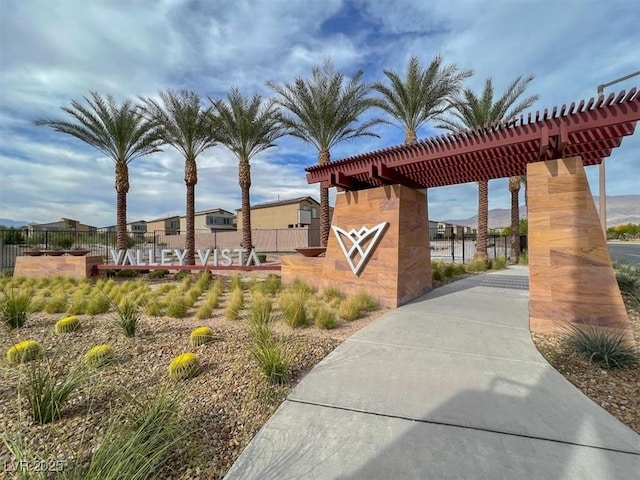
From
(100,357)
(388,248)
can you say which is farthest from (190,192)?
(100,357)

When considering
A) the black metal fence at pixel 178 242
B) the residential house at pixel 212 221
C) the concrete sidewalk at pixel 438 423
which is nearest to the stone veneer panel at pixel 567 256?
the concrete sidewalk at pixel 438 423

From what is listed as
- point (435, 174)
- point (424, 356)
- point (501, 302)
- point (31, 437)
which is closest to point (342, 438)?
point (424, 356)

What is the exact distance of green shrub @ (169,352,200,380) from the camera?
12.6 feet

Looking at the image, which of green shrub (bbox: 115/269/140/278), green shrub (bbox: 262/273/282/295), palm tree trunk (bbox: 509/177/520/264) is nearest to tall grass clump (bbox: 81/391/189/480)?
green shrub (bbox: 262/273/282/295)

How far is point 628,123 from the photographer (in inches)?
202

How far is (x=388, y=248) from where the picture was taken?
7.77 metres

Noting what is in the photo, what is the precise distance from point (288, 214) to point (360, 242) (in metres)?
30.9

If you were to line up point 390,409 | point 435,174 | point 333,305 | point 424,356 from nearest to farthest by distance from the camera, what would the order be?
1. point 390,409
2. point 424,356
3. point 333,305
4. point 435,174

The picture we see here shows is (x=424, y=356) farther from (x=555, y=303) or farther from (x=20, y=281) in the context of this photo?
(x=20, y=281)

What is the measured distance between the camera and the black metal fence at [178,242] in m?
18.4

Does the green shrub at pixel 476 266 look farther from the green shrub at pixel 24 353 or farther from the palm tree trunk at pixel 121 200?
the palm tree trunk at pixel 121 200

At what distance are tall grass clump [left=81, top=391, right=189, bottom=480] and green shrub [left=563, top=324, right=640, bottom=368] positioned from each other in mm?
5237

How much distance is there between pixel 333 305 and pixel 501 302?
14.0 ft

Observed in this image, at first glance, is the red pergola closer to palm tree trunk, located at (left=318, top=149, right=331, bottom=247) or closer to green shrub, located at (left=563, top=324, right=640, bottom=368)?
green shrub, located at (left=563, top=324, right=640, bottom=368)
